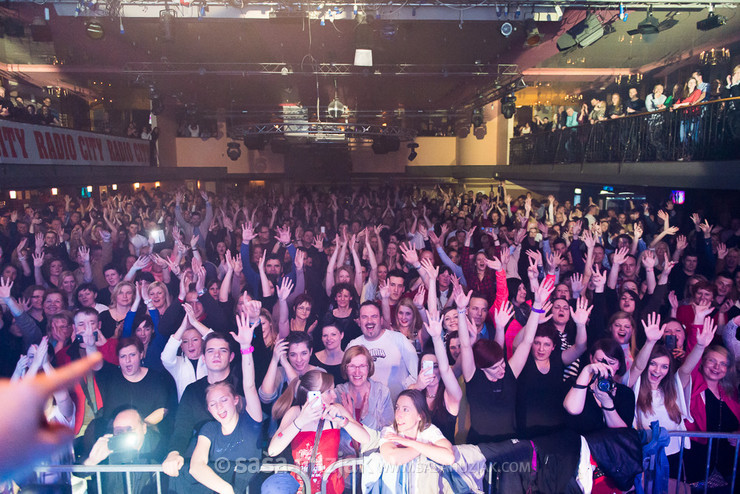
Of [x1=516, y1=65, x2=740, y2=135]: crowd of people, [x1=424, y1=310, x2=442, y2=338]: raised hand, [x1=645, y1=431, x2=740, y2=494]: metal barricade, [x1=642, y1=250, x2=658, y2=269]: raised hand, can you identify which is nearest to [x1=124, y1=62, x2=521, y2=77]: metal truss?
[x1=516, y1=65, x2=740, y2=135]: crowd of people

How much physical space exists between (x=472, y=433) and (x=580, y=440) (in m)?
0.54

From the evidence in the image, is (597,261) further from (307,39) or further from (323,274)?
(307,39)

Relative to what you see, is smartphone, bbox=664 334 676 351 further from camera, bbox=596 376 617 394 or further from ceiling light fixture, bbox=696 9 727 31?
ceiling light fixture, bbox=696 9 727 31

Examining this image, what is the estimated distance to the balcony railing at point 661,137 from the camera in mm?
6371

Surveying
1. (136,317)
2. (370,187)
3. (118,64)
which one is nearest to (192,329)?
(136,317)

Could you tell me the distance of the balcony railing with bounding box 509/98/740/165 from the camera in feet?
20.9

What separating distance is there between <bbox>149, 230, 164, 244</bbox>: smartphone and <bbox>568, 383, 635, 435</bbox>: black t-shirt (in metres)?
6.03

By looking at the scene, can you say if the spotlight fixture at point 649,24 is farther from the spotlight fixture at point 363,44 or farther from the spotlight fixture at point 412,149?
the spotlight fixture at point 412,149

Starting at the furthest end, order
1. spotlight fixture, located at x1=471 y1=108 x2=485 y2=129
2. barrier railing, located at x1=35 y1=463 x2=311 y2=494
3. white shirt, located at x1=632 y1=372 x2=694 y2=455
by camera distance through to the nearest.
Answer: spotlight fixture, located at x1=471 y1=108 x2=485 y2=129 → white shirt, located at x1=632 y1=372 x2=694 y2=455 → barrier railing, located at x1=35 y1=463 x2=311 y2=494

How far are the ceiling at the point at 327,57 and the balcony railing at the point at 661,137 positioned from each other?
1.72 metres

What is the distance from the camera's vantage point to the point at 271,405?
2.91 metres

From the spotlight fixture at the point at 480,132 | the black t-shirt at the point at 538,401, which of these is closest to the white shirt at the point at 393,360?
the black t-shirt at the point at 538,401

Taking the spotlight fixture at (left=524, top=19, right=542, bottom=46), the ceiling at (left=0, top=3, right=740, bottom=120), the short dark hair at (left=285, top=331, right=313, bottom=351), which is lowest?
the short dark hair at (left=285, top=331, right=313, bottom=351)

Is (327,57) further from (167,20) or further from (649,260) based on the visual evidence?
(649,260)
